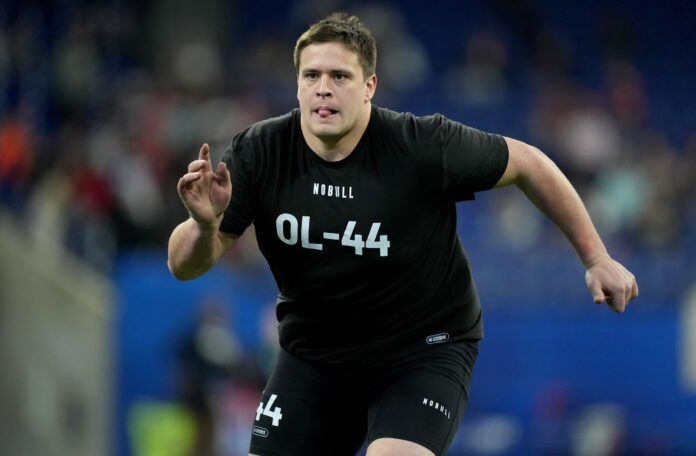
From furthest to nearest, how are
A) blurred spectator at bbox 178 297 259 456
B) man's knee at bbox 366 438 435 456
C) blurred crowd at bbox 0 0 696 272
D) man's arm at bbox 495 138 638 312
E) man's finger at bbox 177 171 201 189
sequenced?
blurred crowd at bbox 0 0 696 272 → blurred spectator at bbox 178 297 259 456 → man's arm at bbox 495 138 638 312 → man's knee at bbox 366 438 435 456 → man's finger at bbox 177 171 201 189

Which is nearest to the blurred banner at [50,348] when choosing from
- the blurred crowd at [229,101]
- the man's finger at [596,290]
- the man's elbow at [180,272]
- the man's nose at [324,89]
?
the blurred crowd at [229,101]

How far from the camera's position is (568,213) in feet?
16.6

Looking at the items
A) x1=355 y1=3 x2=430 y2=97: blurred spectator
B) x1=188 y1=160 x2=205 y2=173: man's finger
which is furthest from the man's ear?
x1=355 y1=3 x2=430 y2=97: blurred spectator

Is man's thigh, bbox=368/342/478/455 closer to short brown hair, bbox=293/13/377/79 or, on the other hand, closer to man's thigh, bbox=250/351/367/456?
man's thigh, bbox=250/351/367/456

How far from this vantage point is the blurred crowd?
1212 cm

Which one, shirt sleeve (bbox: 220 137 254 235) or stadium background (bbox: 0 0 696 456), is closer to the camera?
shirt sleeve (bbox: 220 137 254 235)

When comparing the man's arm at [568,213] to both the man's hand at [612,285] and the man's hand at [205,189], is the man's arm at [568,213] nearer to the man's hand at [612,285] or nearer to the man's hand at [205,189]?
the man's hand at [612,285]

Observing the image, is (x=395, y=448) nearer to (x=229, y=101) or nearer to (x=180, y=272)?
(x=180, y=272)

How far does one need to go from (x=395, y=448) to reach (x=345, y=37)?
63.0 inches

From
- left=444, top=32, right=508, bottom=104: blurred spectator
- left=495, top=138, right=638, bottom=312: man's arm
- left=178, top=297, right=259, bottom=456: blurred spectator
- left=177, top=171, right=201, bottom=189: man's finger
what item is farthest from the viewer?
left=444, top=32, right=508, bottom=104: blurred spectator

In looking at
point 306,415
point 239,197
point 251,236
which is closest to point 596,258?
point 306,415

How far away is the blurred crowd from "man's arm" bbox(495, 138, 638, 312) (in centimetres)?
679

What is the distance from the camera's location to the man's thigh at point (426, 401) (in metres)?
4.79

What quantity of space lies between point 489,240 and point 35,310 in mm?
4488
